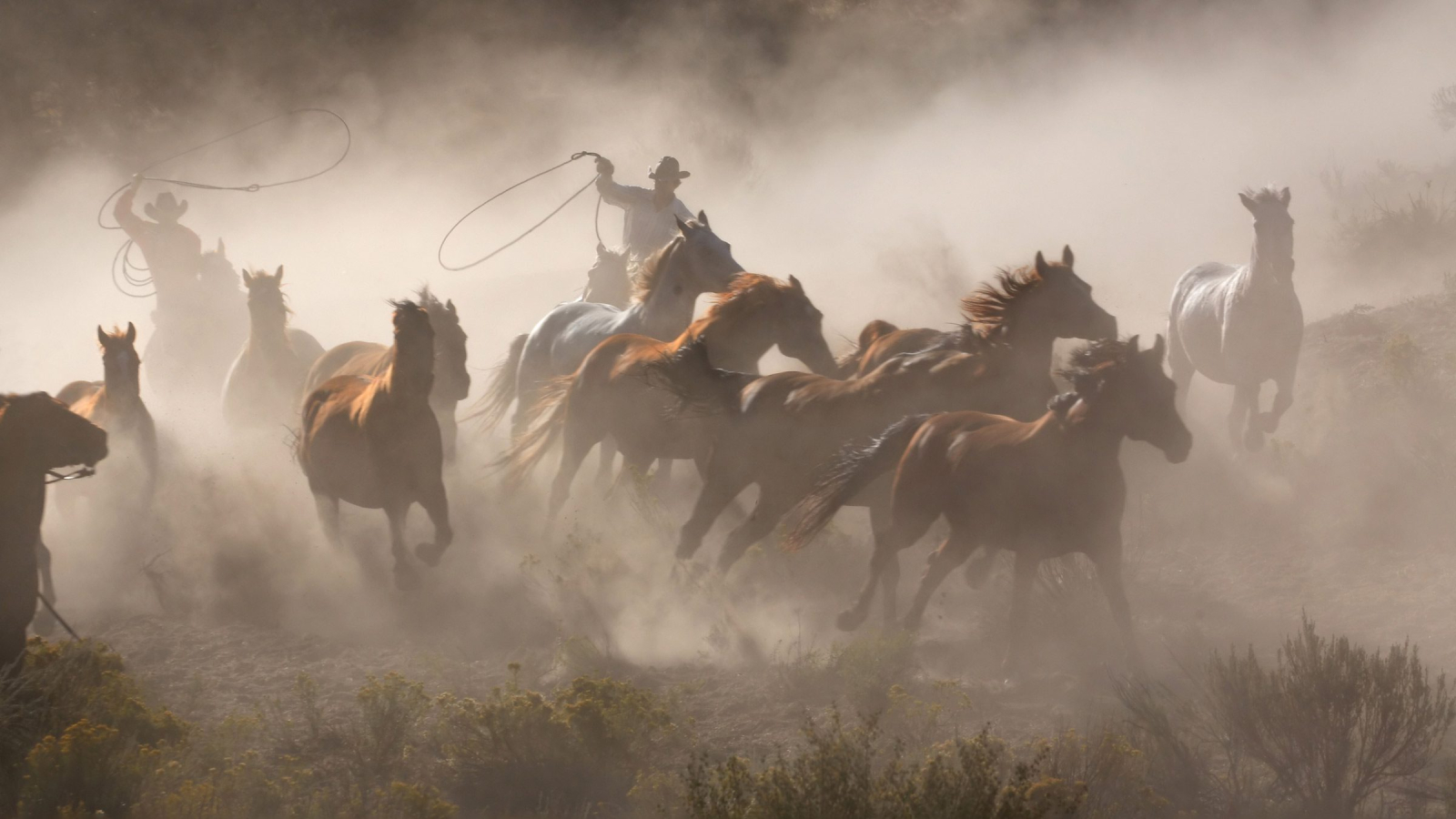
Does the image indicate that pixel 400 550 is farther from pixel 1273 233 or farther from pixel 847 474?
pixel 1273 233

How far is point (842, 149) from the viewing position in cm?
3391

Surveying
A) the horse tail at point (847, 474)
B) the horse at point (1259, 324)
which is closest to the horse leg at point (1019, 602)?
the horse tail at point (847, 474)

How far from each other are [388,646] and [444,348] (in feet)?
6.56

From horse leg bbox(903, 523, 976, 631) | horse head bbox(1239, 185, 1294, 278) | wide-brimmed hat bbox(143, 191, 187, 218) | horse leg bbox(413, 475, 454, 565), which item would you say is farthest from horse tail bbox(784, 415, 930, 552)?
wide-brimmed hat bbox(143, 191, 187, 218)

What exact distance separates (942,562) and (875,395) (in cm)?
116

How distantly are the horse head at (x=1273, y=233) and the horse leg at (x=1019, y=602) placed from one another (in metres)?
5.05

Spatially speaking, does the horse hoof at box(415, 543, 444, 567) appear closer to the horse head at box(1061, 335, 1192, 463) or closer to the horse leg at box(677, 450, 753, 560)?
the horse leg at box(677, 450, 753, 560)

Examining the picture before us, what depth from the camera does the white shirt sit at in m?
13.0

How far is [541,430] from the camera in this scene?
9.39m

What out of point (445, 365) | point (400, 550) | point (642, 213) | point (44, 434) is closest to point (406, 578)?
point (400, 550)

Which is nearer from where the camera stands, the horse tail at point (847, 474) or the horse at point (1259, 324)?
the horse tail at point (847, 474)

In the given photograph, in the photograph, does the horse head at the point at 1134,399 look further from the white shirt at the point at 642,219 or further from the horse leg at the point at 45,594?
the white shirt at the point at 642,219

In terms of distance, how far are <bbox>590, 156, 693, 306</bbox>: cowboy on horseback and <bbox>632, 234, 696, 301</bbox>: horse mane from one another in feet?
8.29

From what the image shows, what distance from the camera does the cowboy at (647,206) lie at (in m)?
12.9
